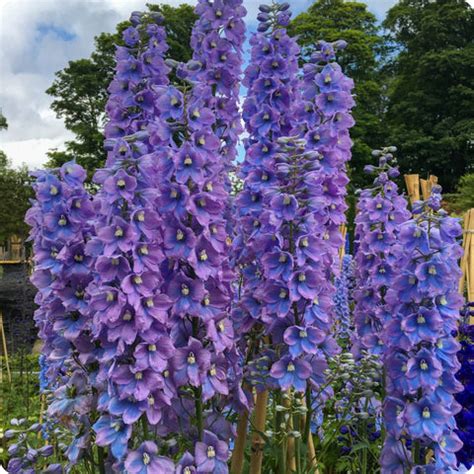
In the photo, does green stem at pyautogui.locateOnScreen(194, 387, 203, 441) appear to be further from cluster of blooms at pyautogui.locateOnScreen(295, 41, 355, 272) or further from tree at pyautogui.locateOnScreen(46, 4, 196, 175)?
tree at pyautogui.locateOnScreen(46, 4, 196, 175)

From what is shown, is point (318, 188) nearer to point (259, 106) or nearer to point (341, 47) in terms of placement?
point (259, 106)

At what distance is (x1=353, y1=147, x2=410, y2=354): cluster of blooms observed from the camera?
3029 mm

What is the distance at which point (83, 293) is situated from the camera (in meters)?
2.37

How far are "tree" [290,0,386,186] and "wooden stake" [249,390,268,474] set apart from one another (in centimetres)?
1452

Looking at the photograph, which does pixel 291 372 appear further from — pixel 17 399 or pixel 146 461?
pixel 17 399

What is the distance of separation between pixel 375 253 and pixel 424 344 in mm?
781

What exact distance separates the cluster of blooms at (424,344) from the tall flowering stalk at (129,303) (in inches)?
34.4

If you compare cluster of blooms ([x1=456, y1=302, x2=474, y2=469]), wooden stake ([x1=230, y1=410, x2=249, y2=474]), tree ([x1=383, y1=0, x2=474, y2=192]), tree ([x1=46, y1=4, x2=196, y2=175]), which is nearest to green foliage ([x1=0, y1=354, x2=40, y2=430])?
wooden stake ([x1=230, y1=410, x2=249, y2=474])

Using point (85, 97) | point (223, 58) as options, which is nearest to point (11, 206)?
point (85, 97)

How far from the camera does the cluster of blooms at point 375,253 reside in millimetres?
3029

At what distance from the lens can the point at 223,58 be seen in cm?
290

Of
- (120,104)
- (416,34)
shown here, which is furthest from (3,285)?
(416,34)

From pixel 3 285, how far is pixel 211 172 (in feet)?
43.1

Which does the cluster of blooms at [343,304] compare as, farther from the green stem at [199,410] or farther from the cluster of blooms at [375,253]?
the green stem at [199,410]
